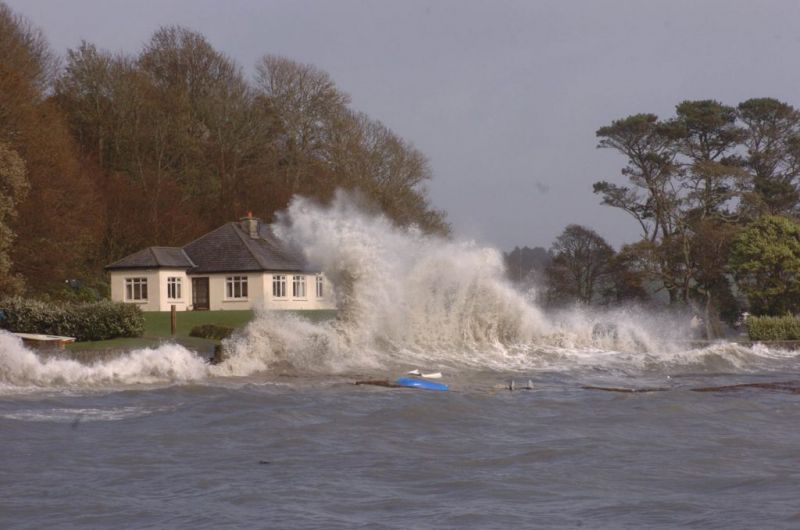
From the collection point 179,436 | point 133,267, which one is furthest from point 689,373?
point 133,267

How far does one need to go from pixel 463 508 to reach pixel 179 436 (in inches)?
223

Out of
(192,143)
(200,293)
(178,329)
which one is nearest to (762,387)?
(178,329)

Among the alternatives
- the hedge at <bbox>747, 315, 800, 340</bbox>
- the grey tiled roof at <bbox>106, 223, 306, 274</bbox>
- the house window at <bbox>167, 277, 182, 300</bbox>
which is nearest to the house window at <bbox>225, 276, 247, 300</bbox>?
the grey tiled roof at <bbox>106, 223, 306, 274</bbox>

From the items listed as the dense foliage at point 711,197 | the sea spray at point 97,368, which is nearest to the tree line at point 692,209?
the dense foliage at point 711,197

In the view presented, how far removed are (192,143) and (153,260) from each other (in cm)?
1401

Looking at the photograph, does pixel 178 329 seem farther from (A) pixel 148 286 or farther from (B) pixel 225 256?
(B) pixel 225 256

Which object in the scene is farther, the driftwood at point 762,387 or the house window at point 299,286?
the house window at point 299,286

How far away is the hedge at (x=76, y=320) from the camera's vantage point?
28.6 meters

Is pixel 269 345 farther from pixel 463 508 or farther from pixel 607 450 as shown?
pixel 463 508

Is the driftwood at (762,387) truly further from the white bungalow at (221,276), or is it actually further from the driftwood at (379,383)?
the white bungalow at (221,276)

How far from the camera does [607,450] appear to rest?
1422 cm

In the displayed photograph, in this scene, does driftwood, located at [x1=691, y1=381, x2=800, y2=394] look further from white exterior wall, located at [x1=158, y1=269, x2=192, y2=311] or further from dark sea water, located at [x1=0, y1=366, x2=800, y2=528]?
white exterior wall, located at [x1=158, y1=269, x2=192, y2=311]

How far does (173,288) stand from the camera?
5147cm

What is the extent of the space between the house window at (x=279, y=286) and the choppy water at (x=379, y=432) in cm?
2008
